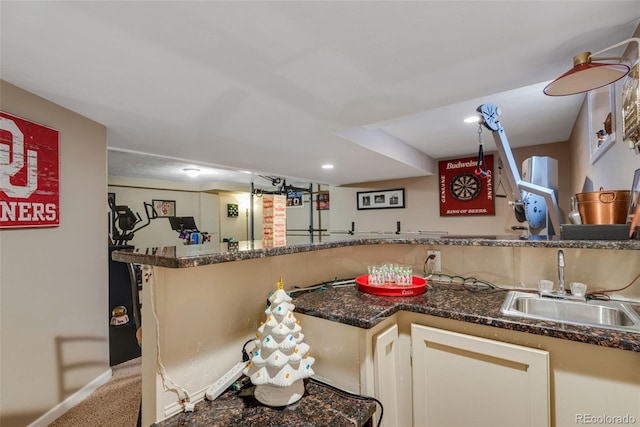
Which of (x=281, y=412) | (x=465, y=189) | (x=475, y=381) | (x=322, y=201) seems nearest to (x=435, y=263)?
(x=475, y=381)

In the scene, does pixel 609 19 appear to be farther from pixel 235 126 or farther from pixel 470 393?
pixel 235 126

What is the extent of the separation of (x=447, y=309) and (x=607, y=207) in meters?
0.91

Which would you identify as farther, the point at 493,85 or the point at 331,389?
the point at 493,85

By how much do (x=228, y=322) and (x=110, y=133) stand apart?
2.35 m

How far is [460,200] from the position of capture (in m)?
4.46

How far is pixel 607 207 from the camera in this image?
1312 millimetres

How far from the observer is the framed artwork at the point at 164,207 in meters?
6.48

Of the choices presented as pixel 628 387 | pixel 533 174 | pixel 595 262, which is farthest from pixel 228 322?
pixel 533 174

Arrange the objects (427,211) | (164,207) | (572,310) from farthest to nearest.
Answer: (164,207), (427,211), (572,310)

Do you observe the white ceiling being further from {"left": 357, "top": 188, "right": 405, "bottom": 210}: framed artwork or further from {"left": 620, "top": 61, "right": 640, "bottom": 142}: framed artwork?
{"left": 357, "top": 188, "right": 405, "bottom": 210}: framed artwork

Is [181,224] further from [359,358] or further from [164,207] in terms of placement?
[359,358]

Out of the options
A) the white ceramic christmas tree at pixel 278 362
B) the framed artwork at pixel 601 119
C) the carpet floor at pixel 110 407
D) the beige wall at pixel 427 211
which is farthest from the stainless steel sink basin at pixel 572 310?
the beige wall at pixel 427 211

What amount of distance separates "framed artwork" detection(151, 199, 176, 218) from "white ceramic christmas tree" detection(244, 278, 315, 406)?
Result: 6544 millimetres

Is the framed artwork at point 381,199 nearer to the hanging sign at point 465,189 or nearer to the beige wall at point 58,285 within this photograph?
the hanging sign at point 465,189
